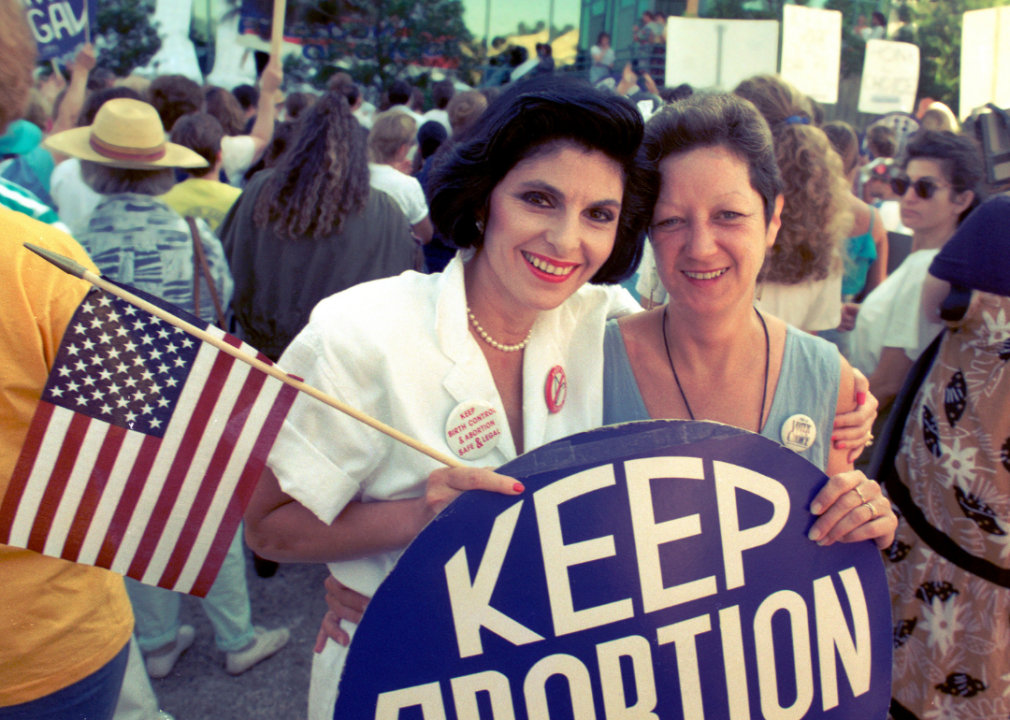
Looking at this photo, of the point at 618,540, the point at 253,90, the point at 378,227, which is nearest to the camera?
the point at 618,540

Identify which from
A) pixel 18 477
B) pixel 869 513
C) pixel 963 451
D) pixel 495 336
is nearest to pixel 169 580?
pixel 18 477

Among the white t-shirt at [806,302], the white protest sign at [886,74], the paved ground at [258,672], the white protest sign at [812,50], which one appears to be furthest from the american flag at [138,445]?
the white protest sign at [886,74]

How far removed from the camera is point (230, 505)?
1.28m

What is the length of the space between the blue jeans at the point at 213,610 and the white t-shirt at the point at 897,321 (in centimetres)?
257

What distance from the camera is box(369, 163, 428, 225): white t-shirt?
464 cm

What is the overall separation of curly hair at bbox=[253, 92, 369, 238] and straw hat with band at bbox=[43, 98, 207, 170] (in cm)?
54

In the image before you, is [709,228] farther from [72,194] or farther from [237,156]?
[237,156]

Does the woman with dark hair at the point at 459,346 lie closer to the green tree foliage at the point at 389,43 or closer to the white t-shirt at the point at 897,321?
the white t-shirt at the point at 897,321

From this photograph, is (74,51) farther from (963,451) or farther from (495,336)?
(963,451)

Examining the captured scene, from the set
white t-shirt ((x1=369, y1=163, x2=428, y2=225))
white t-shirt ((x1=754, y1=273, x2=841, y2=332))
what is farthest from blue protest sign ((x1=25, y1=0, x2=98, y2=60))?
white t-shirt ((x1=754, y1=273, x2=841, y2=332))

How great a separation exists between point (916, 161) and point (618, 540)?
277cm

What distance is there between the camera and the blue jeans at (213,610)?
297 centimetres

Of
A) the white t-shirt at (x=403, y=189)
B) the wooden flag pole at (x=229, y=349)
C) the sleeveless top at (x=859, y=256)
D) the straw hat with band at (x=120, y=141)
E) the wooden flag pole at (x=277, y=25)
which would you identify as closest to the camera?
the wooden flag pole at (x=229, y=349)

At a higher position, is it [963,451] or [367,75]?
[367,75]
